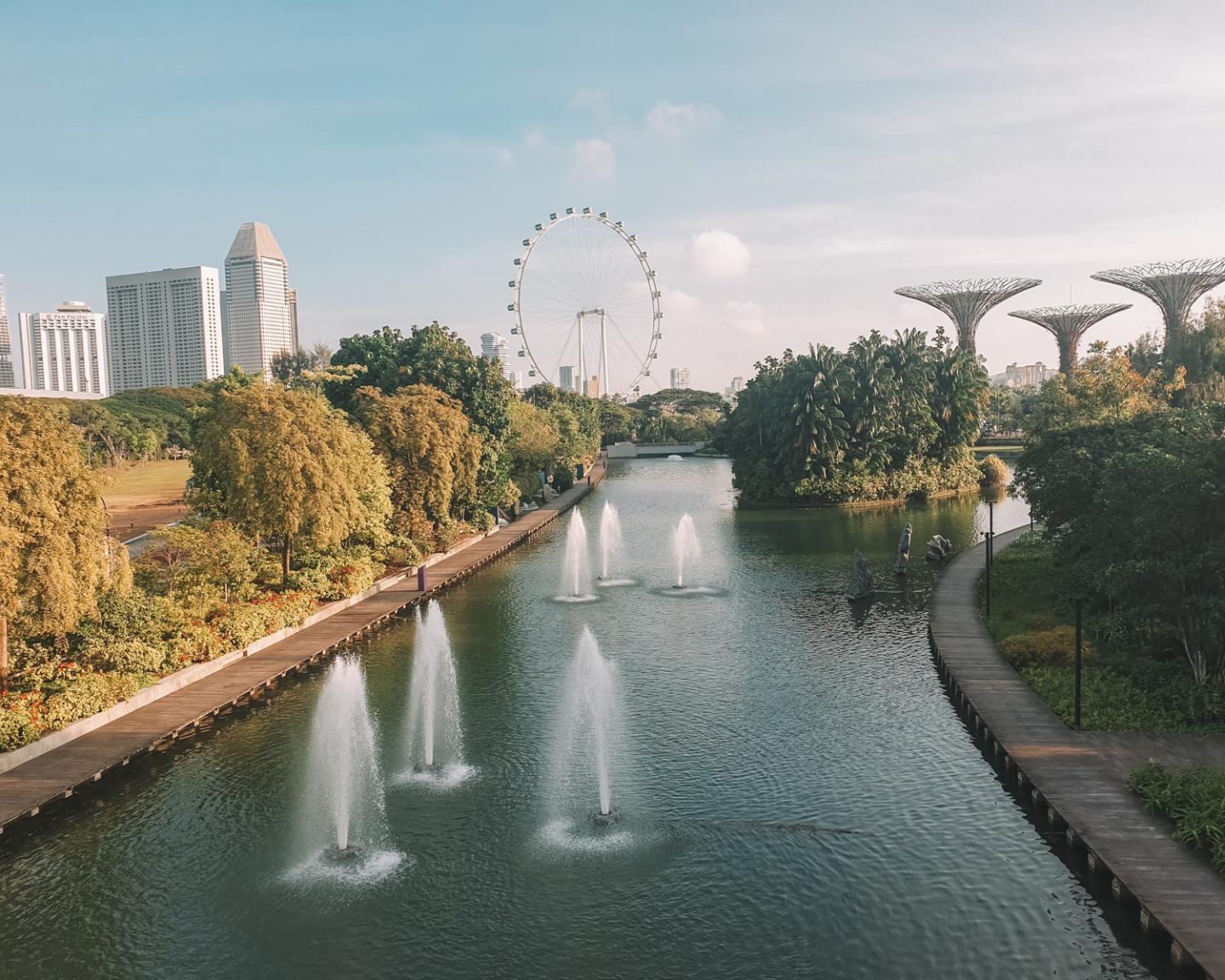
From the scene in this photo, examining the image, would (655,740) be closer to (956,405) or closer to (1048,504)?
(1048,504)

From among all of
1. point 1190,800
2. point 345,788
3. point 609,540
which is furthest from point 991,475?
point 345,788

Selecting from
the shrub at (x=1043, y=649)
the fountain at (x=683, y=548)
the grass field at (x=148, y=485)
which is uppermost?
the grass field at (x=148, y=485)

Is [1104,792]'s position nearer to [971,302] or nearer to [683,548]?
[683,548]

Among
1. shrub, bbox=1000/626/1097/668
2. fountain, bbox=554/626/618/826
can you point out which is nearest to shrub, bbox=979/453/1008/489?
shrub, bbox=1000/626/1097/668

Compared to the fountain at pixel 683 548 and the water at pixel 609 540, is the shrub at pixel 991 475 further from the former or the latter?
the fountain at pixel 683 548

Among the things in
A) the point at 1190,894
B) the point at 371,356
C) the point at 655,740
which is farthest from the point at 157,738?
the point at 371,356

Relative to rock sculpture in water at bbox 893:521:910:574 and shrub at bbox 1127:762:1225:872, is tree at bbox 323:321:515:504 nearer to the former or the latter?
rock sculpture in water at bbox 893:521:910:574

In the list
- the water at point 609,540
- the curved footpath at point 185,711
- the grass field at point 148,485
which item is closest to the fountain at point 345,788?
the curved footpath at point 185,711
